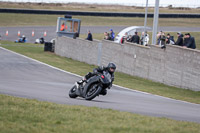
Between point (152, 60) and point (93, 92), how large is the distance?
10.7 m

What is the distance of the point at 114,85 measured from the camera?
19.1 m

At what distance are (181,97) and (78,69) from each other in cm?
1001

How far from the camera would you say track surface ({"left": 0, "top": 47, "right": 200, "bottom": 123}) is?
37.4 ft

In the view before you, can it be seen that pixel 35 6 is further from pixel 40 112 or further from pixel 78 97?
pixel 40 112

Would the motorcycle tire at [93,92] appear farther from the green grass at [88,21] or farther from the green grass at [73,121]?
the green grass at [88,21]

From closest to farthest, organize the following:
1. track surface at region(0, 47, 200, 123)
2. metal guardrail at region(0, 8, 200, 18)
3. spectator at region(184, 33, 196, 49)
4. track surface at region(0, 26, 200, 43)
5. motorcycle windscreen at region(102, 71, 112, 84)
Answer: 1. track surface at region(0, 47, 200, 123)
2. motorcycle windscreen at region(102, 71, 112, 84)
3. spectator at region(184, 33, 196, 49)
4. track surface at region(0, 26, 200, 43)
5. metal guardrail at region(0, 8, 200, 18)

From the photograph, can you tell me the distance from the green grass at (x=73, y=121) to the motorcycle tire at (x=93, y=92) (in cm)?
198

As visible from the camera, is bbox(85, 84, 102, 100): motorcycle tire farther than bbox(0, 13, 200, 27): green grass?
No

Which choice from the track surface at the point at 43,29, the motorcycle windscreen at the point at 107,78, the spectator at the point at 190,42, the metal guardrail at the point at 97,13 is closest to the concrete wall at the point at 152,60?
the spectator at the point at 190,42

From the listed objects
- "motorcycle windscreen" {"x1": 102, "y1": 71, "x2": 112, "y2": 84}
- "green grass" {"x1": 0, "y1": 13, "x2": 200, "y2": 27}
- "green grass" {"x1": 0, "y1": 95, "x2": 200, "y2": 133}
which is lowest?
"green grass" {"x1": 0, "y1": 95, "x2": 200, "y2": 133}

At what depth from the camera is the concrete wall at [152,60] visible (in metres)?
19.1

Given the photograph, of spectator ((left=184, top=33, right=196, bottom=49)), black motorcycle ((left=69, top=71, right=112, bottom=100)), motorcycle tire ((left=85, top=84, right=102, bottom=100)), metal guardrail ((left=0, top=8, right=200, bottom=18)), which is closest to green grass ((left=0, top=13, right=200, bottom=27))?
metal guardrail ((left=0, top=8, right=200, bottom=18))

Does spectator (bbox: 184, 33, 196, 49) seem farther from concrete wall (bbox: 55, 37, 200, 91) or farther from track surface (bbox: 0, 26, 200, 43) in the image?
track surface (bbox: 0, 26, 200, 43)

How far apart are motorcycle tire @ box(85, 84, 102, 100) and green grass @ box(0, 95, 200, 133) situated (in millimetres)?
1985
